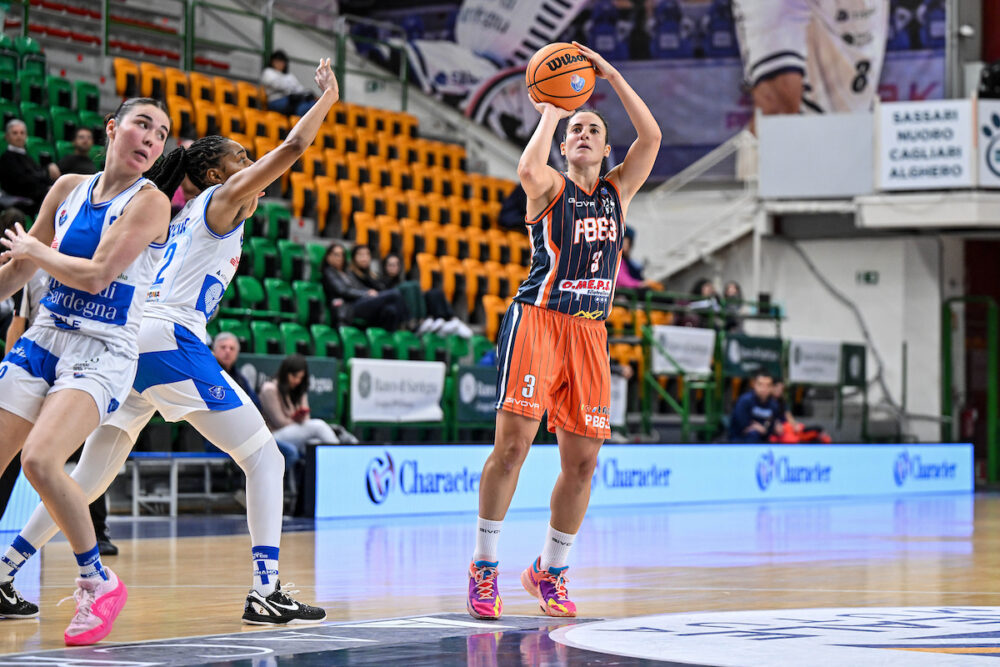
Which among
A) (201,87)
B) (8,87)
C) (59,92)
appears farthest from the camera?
(201,87)

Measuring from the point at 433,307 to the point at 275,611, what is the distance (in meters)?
10.4

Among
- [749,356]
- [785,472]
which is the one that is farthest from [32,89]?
[785,472]

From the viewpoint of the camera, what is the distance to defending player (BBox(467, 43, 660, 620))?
5098 mm

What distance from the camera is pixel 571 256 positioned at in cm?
521

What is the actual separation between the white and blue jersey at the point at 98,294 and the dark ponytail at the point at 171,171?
0.44 meters

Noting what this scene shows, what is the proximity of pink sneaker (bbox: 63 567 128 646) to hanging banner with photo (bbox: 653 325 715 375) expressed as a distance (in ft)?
39.1

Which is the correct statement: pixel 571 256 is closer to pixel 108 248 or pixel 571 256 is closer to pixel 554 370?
pixel 554 370

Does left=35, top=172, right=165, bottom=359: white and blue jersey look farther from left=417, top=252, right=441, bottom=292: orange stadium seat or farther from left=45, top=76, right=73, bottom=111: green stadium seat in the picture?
left=417, top=252, right=441, bottom=292: orange stadium seat

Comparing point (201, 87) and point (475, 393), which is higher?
point (201, 87)

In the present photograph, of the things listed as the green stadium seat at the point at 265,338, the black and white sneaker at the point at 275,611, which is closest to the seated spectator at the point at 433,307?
the green stadium seat at the point at 265,338

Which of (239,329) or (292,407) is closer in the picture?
(292,407)

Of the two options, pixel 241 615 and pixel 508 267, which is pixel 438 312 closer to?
pixel 508 267

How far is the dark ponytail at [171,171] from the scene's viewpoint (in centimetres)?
502

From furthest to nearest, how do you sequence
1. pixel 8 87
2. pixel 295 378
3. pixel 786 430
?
1. pixel 786 430
2. pixel 8 87
3. pixel 295 378
